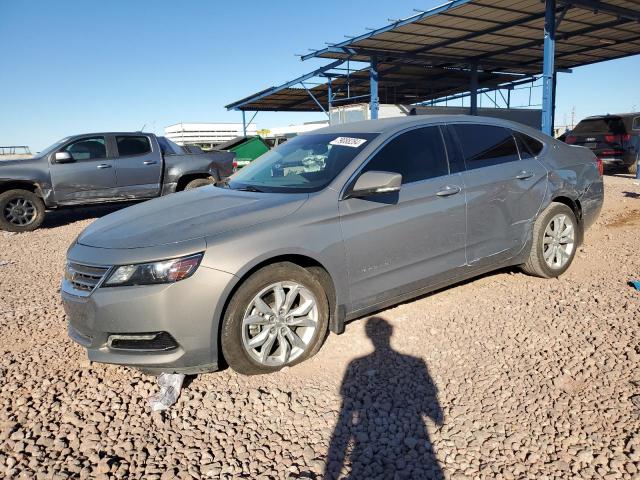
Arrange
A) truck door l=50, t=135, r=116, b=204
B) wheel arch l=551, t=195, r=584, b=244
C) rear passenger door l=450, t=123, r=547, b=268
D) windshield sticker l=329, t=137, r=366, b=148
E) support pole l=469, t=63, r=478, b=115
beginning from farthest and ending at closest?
support pole l=469, t=63, r=478, b=115 < truck door l=50, t=135, r=116, b=204 < wheel arch l=551, t=195, r=584, b=244 < rear passenger door l=450, t=123, r=547, b=268 < windshield sticker l=329, t=137, r=366, b=148

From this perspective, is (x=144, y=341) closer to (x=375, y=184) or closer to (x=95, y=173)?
(x=375, y=184)

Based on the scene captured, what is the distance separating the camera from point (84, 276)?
113 inches

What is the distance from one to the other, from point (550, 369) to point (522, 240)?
5.17 feet

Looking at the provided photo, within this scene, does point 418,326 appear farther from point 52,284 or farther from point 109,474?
point 52,284

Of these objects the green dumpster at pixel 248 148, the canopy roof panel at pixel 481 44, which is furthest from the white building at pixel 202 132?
the green dumpster at pixel 248 148

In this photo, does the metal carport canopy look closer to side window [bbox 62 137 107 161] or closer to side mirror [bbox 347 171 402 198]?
side window [bbox 62 137 107 161]

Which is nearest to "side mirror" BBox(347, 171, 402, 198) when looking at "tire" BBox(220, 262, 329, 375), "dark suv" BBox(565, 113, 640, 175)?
"tire" BBox(220, 262, 329, 375)

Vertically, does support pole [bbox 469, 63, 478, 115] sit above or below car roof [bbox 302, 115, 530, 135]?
above

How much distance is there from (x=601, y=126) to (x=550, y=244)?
11.0 metres

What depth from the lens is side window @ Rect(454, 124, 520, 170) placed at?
397 centimetres

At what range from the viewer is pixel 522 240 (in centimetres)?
423

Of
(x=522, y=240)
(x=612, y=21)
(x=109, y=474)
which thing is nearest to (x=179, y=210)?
(x=109, y=474)

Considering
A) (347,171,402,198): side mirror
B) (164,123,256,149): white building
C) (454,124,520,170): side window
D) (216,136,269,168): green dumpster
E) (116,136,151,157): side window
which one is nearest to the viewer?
(347,171,402,198): side mirror

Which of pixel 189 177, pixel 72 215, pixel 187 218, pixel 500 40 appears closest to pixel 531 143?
pixel 187 218
